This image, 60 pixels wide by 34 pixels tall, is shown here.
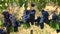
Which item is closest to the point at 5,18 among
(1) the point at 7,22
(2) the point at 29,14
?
(1) the point at 7,22

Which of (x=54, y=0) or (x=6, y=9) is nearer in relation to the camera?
(x=54, y=0)

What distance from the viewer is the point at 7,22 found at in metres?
1.49

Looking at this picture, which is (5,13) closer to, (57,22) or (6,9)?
(6,9)

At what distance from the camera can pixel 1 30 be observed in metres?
1.51

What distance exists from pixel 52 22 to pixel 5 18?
0.40 m

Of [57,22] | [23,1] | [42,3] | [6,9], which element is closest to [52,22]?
[57,22]

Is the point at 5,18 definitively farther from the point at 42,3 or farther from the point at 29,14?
the point at 42,3

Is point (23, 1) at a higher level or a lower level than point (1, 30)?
higher

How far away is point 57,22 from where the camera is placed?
4.91ft

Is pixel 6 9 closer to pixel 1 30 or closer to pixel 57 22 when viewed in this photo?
pixel 1 30

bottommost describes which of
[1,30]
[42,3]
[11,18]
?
[1,30]

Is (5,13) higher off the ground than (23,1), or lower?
lower

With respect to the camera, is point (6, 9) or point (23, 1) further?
point (6, 9)

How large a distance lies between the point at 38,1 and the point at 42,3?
0.04 m
